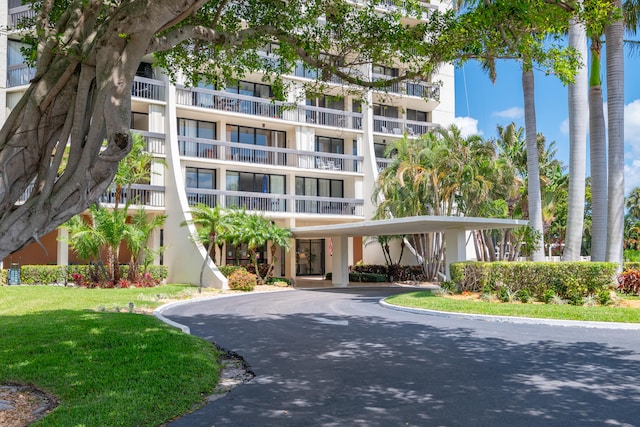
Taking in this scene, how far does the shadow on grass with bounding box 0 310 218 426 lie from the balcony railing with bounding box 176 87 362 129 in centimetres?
2018

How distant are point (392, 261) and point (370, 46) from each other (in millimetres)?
27001

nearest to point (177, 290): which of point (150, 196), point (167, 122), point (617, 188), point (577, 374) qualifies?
point (150, 196)

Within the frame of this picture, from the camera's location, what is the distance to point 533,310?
16.2m

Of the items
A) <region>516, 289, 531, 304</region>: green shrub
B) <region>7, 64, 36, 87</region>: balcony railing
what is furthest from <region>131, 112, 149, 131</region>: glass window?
<region>516, 289, 531, 304</region>: green shrub

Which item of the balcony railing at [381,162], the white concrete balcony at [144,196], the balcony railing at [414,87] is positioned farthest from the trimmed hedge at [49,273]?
the balcony railing at [381,162]

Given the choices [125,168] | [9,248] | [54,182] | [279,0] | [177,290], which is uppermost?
[279,0]

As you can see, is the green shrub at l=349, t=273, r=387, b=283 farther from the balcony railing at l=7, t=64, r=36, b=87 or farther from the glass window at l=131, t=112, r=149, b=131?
the balcony railing at l=7, t=64, r=36, b=87

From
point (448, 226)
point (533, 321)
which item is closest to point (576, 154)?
point (448, 226)

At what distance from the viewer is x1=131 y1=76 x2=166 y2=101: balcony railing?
30469mm

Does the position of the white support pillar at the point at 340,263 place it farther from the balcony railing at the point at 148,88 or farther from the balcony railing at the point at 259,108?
the balcony railing at the point at 148,88

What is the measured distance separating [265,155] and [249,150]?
1014 millimetres

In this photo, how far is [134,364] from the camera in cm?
898

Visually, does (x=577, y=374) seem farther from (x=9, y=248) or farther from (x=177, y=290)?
(x=177, y=290)

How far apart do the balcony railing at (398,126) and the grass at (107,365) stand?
26218 millimetres
